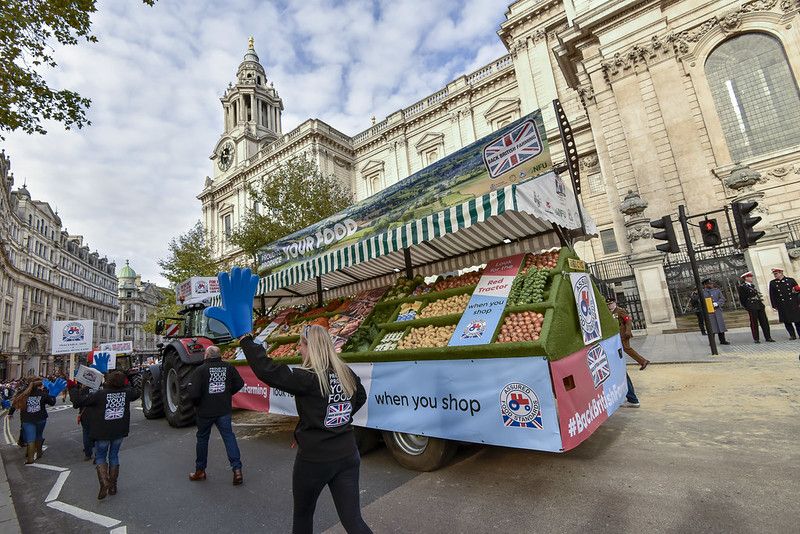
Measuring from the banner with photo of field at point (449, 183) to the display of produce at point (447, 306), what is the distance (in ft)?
4.51

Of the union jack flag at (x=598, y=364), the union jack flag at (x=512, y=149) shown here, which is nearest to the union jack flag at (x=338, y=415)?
the union jack flag at (x=598, y=364)

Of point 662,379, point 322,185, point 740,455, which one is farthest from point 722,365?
point 322,185

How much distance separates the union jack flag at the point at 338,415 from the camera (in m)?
2.58

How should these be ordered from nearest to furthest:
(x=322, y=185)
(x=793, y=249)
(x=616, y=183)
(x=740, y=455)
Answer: (x=740, y=455), (x=793, y=249), (x=616, y=183), (x=322, y=185)

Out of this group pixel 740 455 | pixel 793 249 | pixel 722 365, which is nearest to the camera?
pixel 740 455

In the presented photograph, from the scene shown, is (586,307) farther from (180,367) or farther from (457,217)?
(180,367)

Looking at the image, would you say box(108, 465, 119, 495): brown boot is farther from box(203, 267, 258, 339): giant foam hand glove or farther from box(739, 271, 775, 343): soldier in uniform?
box(739, 271, 775, 343): soldier in uniform

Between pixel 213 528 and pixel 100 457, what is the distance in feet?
8.27

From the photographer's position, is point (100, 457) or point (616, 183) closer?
point (100, 457)

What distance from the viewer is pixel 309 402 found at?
8.56ft

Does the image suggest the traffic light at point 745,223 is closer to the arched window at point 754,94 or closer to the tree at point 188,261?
the arched window at point 754,94

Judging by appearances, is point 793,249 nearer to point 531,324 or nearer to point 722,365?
point 722,365

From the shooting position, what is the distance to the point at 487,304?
4.87 m

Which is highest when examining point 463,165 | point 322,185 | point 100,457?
point 322,185
